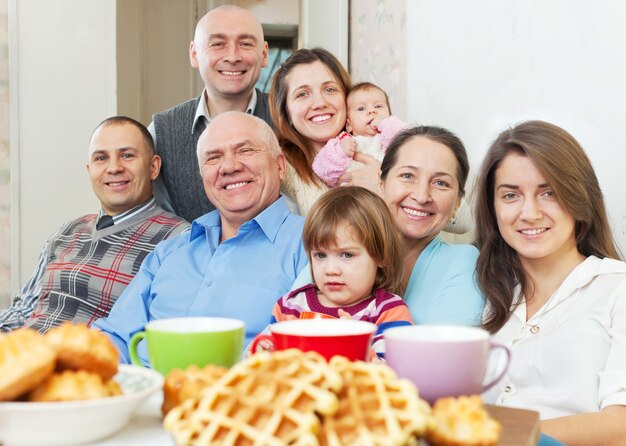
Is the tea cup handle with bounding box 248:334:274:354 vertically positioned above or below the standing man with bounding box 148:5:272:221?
below

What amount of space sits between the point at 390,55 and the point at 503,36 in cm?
95

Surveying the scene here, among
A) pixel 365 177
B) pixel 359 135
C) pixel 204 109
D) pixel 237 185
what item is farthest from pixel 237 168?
pixel 204 109

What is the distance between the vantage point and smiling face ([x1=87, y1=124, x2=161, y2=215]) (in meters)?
2.38

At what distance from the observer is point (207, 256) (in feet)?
6.25

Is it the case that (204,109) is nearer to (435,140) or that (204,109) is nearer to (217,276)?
(217,276)

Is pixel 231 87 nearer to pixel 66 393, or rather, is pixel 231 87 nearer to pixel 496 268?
pixel 496 268

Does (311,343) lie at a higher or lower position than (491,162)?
lower

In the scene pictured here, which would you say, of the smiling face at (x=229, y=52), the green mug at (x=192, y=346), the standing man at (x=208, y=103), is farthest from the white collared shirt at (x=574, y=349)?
the smiling face at (x=229, y=52)

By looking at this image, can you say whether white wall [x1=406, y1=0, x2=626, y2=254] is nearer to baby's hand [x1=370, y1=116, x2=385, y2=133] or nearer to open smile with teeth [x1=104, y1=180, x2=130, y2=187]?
baby's hand [x1=370, y1=116, x2=385, y2=133]

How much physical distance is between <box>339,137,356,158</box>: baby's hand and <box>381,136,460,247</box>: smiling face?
1.62 feet

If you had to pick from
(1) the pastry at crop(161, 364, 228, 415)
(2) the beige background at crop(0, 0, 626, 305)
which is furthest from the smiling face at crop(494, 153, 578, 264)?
(1) the pastry at crop(161, 364, 228, 415)

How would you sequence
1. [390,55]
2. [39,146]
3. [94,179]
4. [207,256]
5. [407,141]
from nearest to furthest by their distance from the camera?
[407,141], [207,256], [94,179], [390,55], [39,146]

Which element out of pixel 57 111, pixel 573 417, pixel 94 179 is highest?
pixel 57 111

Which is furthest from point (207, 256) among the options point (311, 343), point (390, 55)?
point (390, 55)
